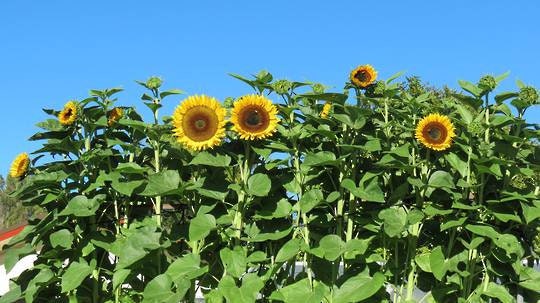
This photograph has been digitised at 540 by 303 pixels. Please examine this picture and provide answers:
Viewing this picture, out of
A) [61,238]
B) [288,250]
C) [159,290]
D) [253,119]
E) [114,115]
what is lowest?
[159,290]

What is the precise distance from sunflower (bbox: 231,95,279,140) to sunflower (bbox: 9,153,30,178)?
1.75 metres

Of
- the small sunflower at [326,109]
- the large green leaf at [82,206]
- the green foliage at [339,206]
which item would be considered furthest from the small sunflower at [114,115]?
the small sunflower at [326,109]

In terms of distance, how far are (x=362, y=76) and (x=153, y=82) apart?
1.30 metres

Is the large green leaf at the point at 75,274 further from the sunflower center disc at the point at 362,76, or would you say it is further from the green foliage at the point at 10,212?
the green foliage at the point at 10,212

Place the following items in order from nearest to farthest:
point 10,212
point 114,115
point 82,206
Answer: point 82,206
point 114,115
point 10,212

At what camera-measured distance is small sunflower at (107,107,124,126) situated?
4.70 meters

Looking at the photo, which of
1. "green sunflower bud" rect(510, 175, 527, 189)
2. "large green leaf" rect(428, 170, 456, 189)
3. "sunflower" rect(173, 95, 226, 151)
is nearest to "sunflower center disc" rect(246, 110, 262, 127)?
"sunflower" rect(173, 95, 226, 151)

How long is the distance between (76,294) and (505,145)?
288 centimetres

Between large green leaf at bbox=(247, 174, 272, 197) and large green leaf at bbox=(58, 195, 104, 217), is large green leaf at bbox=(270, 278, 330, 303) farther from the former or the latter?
large green leaf at bbox=(58, 195, 104, 217)

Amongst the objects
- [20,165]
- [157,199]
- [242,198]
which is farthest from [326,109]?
[20,165]

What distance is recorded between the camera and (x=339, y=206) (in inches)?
162

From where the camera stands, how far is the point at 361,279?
13.1 feet

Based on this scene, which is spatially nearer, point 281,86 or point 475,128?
point 475,128

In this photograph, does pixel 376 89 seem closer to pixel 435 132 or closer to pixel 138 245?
pixel 435 132
